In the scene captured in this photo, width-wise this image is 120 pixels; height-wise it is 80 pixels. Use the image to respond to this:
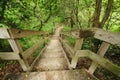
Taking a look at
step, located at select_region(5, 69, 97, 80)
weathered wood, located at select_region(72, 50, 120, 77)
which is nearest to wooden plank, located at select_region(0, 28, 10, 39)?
step, located at select_region(5, 69, 97, 80)

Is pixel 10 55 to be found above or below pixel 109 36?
below

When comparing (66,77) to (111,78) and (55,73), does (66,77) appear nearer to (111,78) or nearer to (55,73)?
(55,73)

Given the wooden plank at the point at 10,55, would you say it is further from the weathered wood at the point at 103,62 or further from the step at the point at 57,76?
the weathered wood at the point at 103,62

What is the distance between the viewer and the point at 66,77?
290cm

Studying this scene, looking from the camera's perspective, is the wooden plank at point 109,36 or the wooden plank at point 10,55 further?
the wooden plank at point 10,55

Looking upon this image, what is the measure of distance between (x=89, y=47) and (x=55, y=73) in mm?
3123

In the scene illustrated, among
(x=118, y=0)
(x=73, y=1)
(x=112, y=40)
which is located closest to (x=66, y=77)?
(x=112, y=40)

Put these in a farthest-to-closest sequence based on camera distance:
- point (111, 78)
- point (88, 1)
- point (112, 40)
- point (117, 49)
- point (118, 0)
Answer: point (88, 1), point (118, 0), point (117, 49), point (111, 78), point (112, 40)

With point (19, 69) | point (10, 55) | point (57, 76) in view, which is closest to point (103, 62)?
point (57, 76)

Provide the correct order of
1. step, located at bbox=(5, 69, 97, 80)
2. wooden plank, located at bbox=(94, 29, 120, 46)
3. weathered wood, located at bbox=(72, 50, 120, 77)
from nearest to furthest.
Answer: wooden plank, located at bbox=(94, 29, 120, 46) → weathered wood, located at bbox=(72, 50, 120, 77) → step, located at bbox=(5, 69, 97, 80)

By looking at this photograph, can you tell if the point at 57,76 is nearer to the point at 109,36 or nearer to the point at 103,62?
the point at 103,62

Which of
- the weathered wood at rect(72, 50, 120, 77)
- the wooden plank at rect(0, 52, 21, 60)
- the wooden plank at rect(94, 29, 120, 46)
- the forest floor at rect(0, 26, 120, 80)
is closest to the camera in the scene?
the wooden plank at rect(94, 29, 120, 46)

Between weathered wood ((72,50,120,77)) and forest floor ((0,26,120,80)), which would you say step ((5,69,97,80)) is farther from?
forest floor ((0,26,120,80))

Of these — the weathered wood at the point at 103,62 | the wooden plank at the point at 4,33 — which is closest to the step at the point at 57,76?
the weathered wood at the point at 103,62
